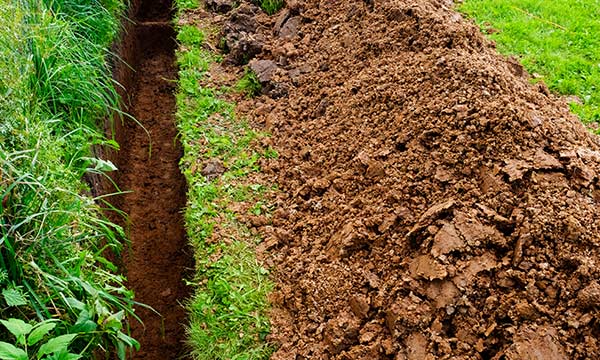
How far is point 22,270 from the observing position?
7.77ft

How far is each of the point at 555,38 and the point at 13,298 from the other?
4657 millimetres

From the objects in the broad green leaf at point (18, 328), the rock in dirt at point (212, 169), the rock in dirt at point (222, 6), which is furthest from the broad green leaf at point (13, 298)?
the rock in dirt at point (222, 6)

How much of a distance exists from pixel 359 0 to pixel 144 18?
3485mm

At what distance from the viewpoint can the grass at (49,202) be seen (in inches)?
91.0

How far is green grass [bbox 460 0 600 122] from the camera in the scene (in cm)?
423

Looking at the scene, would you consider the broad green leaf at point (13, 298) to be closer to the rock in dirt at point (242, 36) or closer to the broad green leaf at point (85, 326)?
the broad green leaf at point (85, 326)

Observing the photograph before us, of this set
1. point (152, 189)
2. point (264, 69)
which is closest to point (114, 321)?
point (152, 189)

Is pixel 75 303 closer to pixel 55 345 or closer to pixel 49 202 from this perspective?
pixel 55 345

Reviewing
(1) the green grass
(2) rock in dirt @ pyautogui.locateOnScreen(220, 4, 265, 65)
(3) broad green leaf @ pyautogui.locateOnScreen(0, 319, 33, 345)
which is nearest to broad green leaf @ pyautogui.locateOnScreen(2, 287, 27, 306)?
(3) broad green leaf @ pyautogui.locateOnScreen(0, 319, 33, 345)

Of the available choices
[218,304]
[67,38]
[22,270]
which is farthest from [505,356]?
[67,38]

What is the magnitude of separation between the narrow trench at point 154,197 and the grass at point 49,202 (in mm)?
690

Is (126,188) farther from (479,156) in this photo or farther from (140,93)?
(479,156)

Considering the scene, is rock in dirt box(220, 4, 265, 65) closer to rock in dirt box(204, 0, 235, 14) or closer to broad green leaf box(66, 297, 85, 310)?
rock in dirt box(204, 0, 235, 14)

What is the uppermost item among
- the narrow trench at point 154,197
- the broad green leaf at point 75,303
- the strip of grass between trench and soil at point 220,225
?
the broad green leaf at point 75,303
